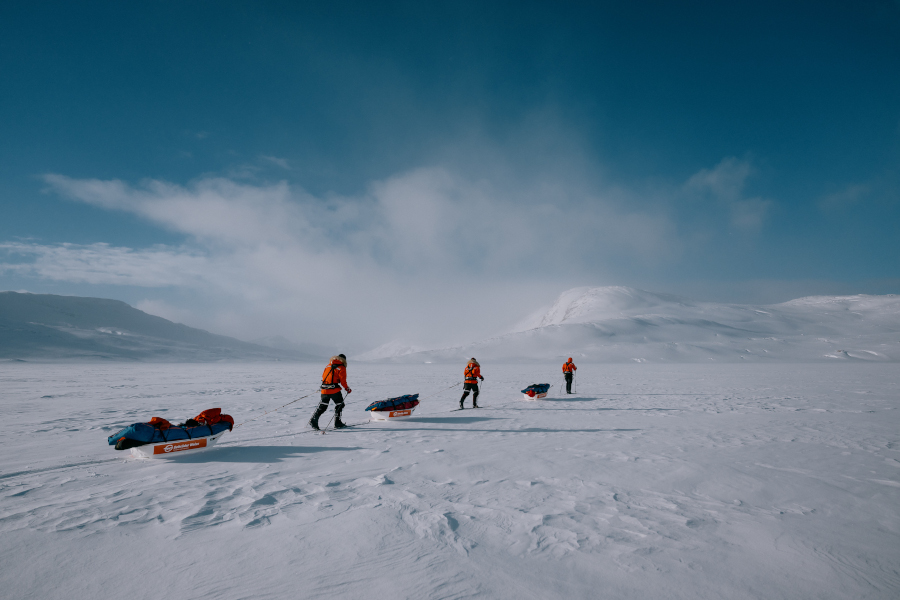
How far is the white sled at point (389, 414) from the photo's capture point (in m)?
10.1

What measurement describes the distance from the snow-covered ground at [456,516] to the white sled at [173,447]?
189 millimetres

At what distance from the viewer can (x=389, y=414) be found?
10.2 m

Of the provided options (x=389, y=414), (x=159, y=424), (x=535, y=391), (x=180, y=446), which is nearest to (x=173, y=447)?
(x=180, y=446)

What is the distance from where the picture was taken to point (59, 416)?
1076 cm

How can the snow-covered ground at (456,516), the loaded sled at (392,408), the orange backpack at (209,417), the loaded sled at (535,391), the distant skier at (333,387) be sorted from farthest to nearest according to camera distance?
the loaded sled at (535,391) < the loaded sled at (392,408) < the distant skier at (333,387) < the orange backpack at (209,417) < the snow-covered ground at (456,516)

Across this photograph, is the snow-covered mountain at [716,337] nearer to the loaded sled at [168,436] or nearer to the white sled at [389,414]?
the white sled at [389,414]

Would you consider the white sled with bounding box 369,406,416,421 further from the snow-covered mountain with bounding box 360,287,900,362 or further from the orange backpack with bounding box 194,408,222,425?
the snow-covered mountain with bounding box 360,287,900,362

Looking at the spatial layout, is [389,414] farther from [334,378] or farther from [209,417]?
[209,417]

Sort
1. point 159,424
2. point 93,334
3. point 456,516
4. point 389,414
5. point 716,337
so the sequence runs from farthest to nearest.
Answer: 1. point 93,334
2. point 716,337
3. point 389,414
4. point 159,424
5. point 456,516

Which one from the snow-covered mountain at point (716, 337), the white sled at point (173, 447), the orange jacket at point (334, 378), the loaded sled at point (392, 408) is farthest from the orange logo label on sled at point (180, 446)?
the snow-covered mountain at point (716, 337)

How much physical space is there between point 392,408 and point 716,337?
9377 centimetres

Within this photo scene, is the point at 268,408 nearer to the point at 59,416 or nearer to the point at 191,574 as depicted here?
the point at 59,416

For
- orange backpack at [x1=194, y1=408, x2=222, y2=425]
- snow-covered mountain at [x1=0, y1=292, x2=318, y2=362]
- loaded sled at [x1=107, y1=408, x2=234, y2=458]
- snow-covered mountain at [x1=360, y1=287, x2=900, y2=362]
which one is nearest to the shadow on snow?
loaded sled at [x1=107, y1=408, x2=234, y2=458]

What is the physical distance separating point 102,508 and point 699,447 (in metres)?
9.00
